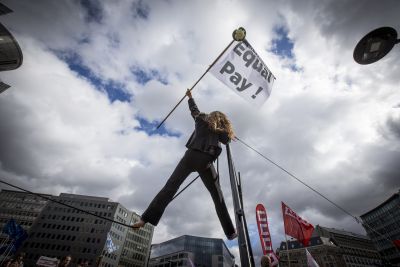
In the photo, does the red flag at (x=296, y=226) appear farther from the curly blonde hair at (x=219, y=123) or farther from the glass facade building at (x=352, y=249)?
the glass facade building at (x=352, y=249)

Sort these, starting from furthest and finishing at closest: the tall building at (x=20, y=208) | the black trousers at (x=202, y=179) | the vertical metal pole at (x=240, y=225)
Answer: the tall building at (x=20, y=208) → the black trousers at (x=202, y=179) → the vertical metal pole at (x=240, y=225)

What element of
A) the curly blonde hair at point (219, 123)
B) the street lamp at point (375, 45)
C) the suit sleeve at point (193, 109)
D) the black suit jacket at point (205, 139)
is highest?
the street lamp at point (375, 45)

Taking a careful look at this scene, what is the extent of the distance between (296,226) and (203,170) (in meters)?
12.2

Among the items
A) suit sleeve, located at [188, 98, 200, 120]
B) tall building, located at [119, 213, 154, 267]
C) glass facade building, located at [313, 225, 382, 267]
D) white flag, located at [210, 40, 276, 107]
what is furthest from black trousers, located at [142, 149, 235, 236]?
glass facade building, located at [313, 225, 382, 267]

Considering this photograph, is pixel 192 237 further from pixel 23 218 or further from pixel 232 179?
pixel 232 179

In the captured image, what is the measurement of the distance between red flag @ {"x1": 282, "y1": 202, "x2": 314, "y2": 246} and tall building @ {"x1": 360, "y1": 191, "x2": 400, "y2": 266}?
317 feet

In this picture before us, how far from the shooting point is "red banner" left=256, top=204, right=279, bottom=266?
10938 millimetres

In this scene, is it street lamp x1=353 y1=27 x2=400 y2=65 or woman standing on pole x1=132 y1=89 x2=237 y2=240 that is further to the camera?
street lamp x1=353 y1=27 x2=400 y2=65

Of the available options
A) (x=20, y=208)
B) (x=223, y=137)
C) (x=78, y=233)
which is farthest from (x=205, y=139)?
(x=20, y=208)

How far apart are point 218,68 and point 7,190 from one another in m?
162

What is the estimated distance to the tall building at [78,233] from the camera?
94.3 meters

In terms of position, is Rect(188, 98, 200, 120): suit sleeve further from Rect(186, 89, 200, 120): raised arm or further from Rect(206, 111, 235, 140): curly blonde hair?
Rect(206, 111, 235, 140): curly blonde hair

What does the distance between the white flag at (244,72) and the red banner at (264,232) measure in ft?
27.2

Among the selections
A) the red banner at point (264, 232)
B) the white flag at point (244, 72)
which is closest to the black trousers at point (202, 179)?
the white flag at point (244, 72)
